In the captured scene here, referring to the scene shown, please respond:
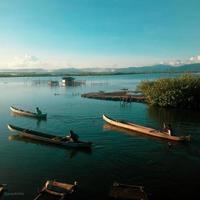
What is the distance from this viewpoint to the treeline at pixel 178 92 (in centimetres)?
6944

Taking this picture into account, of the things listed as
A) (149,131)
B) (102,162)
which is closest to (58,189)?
(102,162)

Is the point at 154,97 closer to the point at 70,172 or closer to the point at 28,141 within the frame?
the point at 28,141

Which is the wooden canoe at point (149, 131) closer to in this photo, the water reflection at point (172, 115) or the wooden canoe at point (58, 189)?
the water reflection at point (172, 115)

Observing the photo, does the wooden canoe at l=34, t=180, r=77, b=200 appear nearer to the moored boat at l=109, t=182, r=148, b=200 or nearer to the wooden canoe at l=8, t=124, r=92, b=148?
the moored boat at l=109, t=182, r=148, b=200

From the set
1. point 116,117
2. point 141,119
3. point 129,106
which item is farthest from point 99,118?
point 129,106

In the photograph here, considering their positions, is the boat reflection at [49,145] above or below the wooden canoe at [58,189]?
below

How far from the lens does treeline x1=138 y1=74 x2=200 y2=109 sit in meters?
69.4

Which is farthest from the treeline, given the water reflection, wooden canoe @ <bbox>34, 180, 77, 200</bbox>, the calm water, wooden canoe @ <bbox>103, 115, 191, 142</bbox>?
wooden canoe @ <bbox>34, 180, 77, 200</bbox>

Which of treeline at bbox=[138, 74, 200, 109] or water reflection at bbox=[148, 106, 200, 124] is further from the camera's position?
treeline at bbox=[138, 74, 200, 109]

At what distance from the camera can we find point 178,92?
6975 cm

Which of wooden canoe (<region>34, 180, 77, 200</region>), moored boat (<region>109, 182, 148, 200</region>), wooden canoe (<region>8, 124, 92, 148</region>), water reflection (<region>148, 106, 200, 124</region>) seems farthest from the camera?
water reflection (<region>148, 106, 200, 124</region>)

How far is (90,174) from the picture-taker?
100 feet

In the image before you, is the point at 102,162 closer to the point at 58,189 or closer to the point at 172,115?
the point at 58,189

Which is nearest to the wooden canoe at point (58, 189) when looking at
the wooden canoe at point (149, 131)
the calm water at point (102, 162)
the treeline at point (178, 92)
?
the calm water at point (102, 162)
